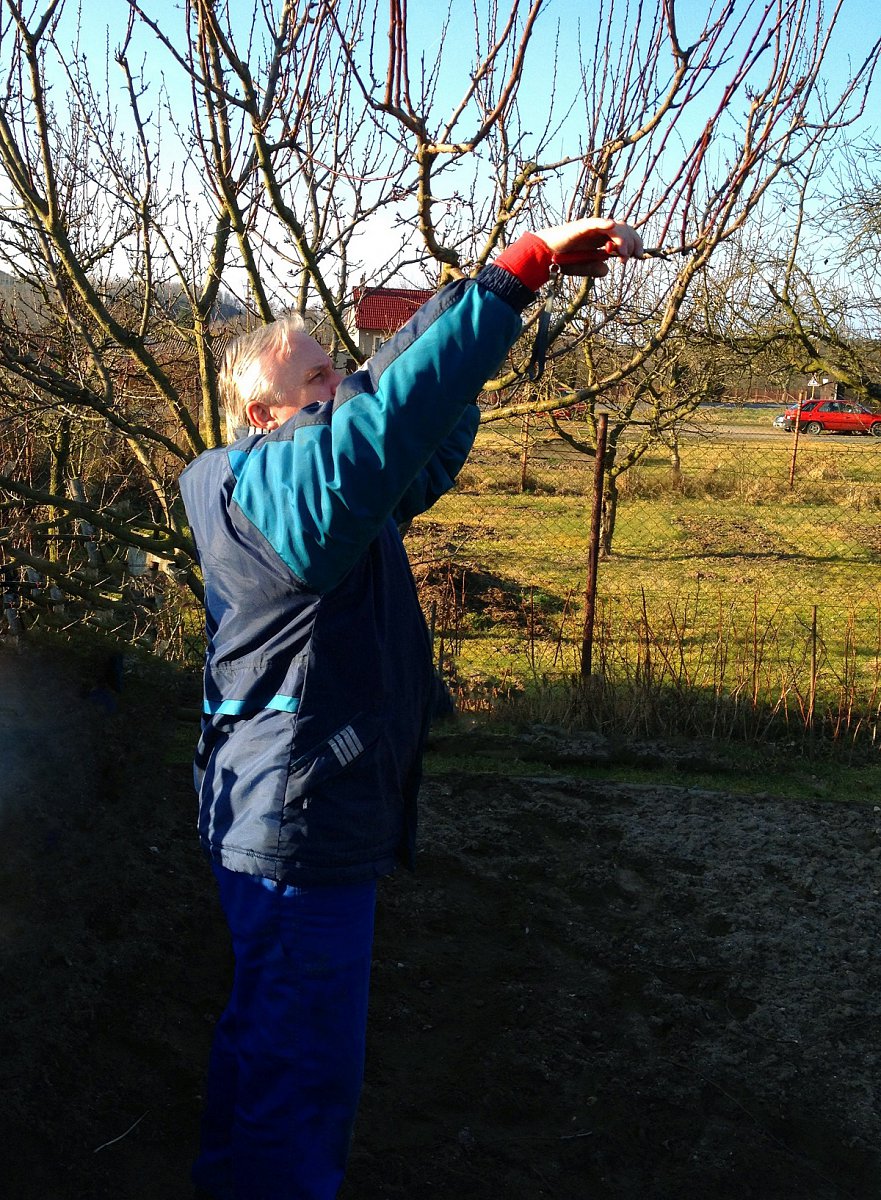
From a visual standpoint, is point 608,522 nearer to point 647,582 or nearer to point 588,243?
point 647,582

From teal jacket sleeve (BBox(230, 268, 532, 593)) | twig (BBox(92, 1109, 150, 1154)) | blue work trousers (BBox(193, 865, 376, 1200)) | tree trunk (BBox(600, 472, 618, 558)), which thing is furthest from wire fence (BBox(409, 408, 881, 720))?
teal jacket sleeve (BBox(230, 268, 532, 593))

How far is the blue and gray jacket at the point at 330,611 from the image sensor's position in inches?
57.6

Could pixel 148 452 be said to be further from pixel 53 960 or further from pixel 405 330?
pixel 405 330

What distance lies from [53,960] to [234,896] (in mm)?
1267

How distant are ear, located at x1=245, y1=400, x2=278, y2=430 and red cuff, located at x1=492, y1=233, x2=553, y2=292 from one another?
0.55 metres

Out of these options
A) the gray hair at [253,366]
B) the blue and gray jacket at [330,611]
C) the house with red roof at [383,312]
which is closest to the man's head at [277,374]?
the gray hair at [253,366]

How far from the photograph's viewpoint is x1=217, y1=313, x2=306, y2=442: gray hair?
1.84m

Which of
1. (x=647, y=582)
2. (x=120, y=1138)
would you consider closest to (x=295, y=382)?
(x=120, y=1138)

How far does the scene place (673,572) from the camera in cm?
1195

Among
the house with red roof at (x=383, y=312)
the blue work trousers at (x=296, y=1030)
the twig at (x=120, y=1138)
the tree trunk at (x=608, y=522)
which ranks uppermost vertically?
the house with red roof at (x=383, y=312)

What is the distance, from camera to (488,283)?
147 centimetres

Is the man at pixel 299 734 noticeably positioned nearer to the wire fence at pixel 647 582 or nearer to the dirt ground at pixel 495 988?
the dirt ground at pixel 495 988

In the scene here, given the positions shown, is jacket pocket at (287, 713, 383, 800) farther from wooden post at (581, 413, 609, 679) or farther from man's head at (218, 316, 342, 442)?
wooden post at (581, 413, 609, 679)

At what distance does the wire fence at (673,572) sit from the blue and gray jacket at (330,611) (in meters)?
3.43
